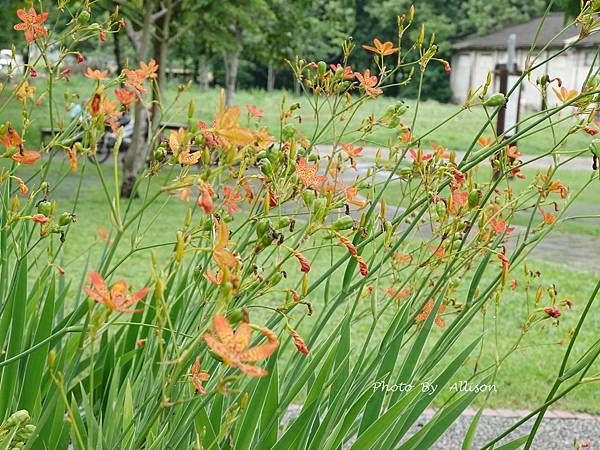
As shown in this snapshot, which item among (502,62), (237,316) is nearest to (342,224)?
(237,316)

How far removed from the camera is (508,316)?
5840mm

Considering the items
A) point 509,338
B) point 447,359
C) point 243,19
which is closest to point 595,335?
point 509,338

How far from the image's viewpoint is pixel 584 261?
813cm

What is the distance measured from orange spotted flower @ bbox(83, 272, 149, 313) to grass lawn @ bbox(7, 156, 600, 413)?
121 cm

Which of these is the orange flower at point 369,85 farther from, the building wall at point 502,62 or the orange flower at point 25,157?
the building wall at point 502,62

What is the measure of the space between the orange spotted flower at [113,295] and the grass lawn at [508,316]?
1.21 meters

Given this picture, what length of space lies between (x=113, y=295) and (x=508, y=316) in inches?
202

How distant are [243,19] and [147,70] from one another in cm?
911

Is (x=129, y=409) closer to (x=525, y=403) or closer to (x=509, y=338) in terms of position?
(x=525, y=403)

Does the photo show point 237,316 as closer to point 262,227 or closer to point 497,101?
point 262,227

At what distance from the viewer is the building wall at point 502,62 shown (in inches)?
1502

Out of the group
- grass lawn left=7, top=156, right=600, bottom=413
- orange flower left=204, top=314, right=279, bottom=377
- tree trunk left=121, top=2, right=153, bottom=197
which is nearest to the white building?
tree trunk left=121, top=2, right=153, bottom=197

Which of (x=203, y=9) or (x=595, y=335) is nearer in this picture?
(x=595, y=335)

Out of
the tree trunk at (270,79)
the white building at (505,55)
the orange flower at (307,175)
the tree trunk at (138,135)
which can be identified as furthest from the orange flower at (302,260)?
the tree trunk at (270,79)
